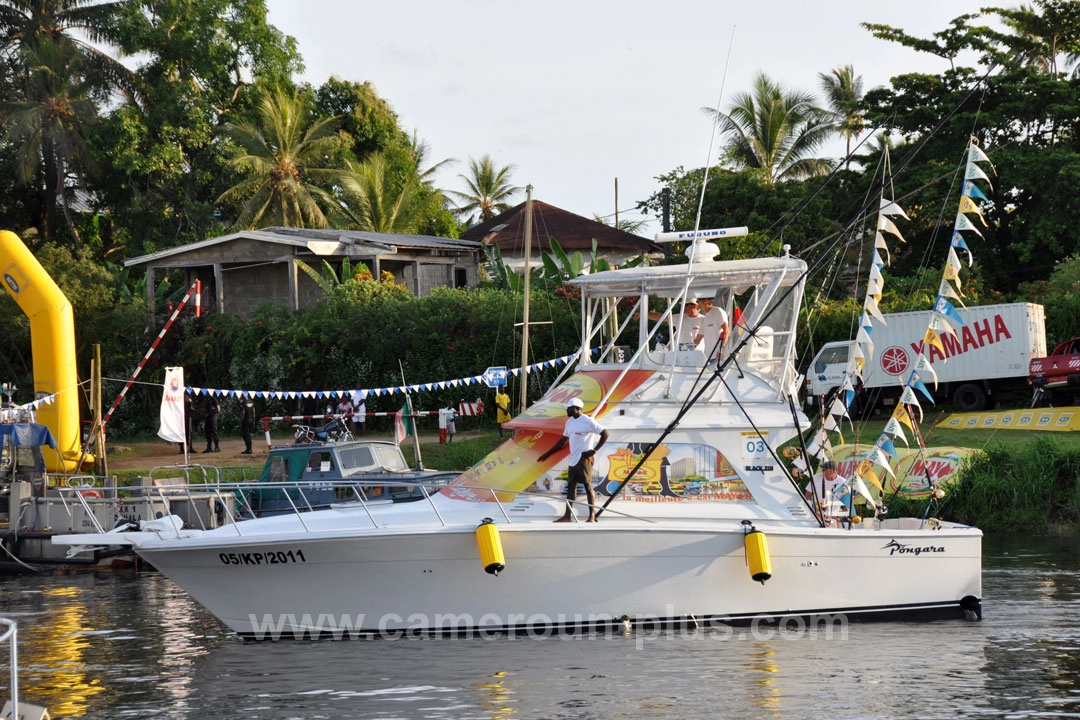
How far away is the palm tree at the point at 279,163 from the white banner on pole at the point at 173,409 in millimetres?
18653

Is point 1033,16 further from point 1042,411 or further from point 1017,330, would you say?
point 1042,411

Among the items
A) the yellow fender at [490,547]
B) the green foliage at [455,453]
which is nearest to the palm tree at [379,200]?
the green foliage at [455,453]

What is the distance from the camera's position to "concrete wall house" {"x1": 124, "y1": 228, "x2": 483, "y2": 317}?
3378cm

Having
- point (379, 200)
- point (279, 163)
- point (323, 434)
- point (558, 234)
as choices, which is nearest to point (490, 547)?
point (323, 434)

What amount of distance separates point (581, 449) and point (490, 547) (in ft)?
4.54

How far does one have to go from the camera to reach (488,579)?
11391mm

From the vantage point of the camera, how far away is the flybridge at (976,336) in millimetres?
25625

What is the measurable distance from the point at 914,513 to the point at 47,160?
3189 centimetres

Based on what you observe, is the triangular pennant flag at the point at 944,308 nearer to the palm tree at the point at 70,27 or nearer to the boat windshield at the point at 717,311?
the boat windshield at the point at 717,311

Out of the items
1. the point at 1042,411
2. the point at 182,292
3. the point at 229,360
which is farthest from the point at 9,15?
the point at 1042,411

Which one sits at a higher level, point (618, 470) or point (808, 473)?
point (618, 470)

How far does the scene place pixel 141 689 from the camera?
10328 mm

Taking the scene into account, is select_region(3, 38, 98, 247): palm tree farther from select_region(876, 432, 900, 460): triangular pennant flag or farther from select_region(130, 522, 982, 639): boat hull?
select_region(876, 432, 900, 460): triangular pennant flag

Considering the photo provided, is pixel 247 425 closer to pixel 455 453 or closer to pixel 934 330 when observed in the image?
pixel 455 453
